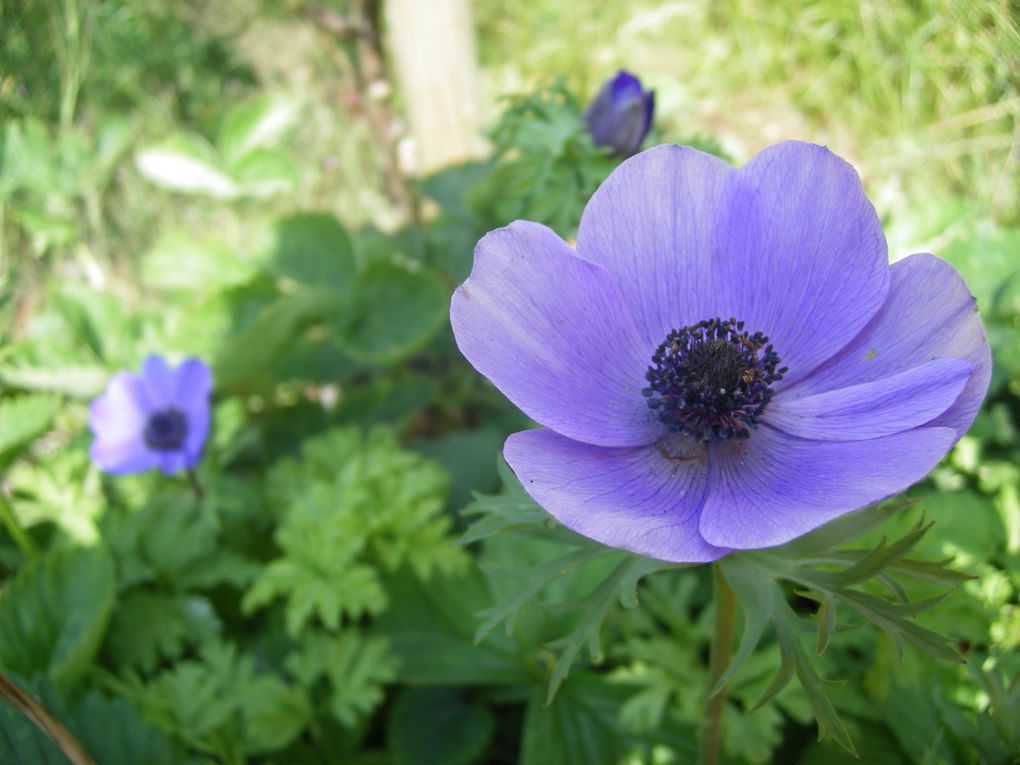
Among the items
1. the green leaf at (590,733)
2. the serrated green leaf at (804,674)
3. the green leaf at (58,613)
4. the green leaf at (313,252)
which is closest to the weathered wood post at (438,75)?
the green leaf at (313,252)

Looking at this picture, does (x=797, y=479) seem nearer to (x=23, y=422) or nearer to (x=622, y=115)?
(x=622, y=115)

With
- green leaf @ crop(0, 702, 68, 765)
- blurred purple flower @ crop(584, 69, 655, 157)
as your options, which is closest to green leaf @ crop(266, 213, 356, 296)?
blurred purple flower @ crop(584, 69, 655, 157)

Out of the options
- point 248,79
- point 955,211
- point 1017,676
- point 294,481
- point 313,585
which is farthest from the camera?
point 248,79

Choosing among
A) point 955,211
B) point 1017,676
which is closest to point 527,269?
point 1017,676

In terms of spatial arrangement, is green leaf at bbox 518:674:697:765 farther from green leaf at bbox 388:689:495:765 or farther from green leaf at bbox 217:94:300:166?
green leaf at bbox 217:94:300:166

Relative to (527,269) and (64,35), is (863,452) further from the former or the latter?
(64,35)

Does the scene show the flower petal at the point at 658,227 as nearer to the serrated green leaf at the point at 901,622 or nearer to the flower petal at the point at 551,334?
the flower petal at the point at 551,334
